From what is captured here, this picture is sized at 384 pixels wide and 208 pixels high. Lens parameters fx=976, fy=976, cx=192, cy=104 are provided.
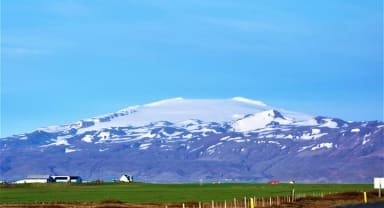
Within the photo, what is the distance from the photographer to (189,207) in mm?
126688

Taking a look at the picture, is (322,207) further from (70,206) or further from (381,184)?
(381,184)

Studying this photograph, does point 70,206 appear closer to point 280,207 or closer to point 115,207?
point 115,207

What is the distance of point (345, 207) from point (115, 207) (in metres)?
34.1

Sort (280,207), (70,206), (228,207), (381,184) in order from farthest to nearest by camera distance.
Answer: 1. (381,184)
2. (70,206)
3. (228,207)
4. (280,207)

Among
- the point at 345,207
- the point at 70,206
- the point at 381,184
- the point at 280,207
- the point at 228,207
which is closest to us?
the point at 345,207


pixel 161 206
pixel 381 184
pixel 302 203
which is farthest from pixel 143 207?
pixel 381 184

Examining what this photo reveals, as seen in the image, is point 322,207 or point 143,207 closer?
point 322,207

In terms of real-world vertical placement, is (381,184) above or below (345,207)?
above

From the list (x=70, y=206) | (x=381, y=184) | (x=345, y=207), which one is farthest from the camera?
(x=381, y=184)

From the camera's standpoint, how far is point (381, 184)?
163 metres

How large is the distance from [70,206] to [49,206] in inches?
126

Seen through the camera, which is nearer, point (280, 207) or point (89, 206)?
point (280, 207)

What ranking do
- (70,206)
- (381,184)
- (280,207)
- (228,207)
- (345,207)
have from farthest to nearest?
(381,184), (70,206), (228,207), (280,207), (345,207)

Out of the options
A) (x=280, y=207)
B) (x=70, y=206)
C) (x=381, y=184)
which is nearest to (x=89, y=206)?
(x=70, y=206)
